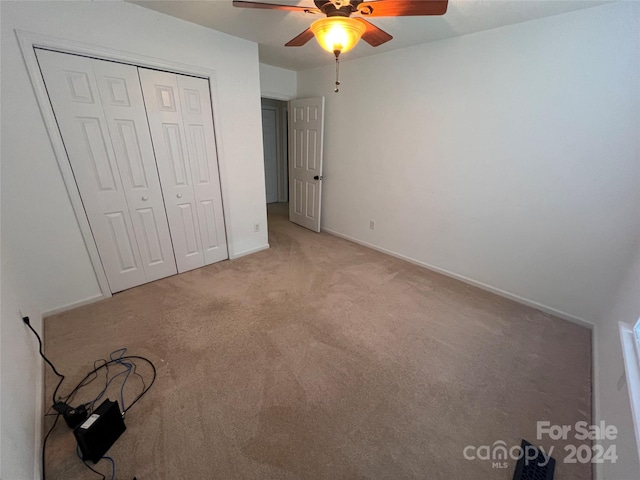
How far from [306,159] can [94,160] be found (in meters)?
2.62

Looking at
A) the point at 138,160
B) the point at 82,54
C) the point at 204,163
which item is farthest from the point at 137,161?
the point at 82,54

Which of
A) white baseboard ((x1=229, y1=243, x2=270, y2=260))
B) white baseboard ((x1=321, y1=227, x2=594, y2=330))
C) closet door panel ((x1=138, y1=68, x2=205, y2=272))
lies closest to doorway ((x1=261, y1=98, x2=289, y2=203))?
white baseboard ((x1=229, y1=243, x2=270, y2=260))

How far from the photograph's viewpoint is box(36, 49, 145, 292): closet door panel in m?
1.92

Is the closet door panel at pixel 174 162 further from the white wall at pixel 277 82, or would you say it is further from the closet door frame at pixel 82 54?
the white wall at pixel 277 82

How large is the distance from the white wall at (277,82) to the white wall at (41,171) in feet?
2.92

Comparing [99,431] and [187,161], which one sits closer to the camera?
[99,431]

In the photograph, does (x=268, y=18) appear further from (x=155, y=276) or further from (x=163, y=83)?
(x=155, y=276)

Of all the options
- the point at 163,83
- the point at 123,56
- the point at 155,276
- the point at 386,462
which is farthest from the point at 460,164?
the point at 155,276

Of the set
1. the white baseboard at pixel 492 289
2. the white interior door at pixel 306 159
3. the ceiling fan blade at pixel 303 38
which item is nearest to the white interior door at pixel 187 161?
the ceiling fan blade at pixel 303 38

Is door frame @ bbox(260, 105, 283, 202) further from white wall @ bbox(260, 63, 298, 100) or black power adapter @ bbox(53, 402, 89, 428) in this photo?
black power adapter @ bbox(53, 402, 89, 428)

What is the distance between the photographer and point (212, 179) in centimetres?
289

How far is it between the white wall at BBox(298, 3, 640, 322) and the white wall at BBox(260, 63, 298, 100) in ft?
2.45

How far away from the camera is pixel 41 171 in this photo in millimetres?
1940

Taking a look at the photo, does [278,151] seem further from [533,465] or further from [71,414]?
[533,465]
